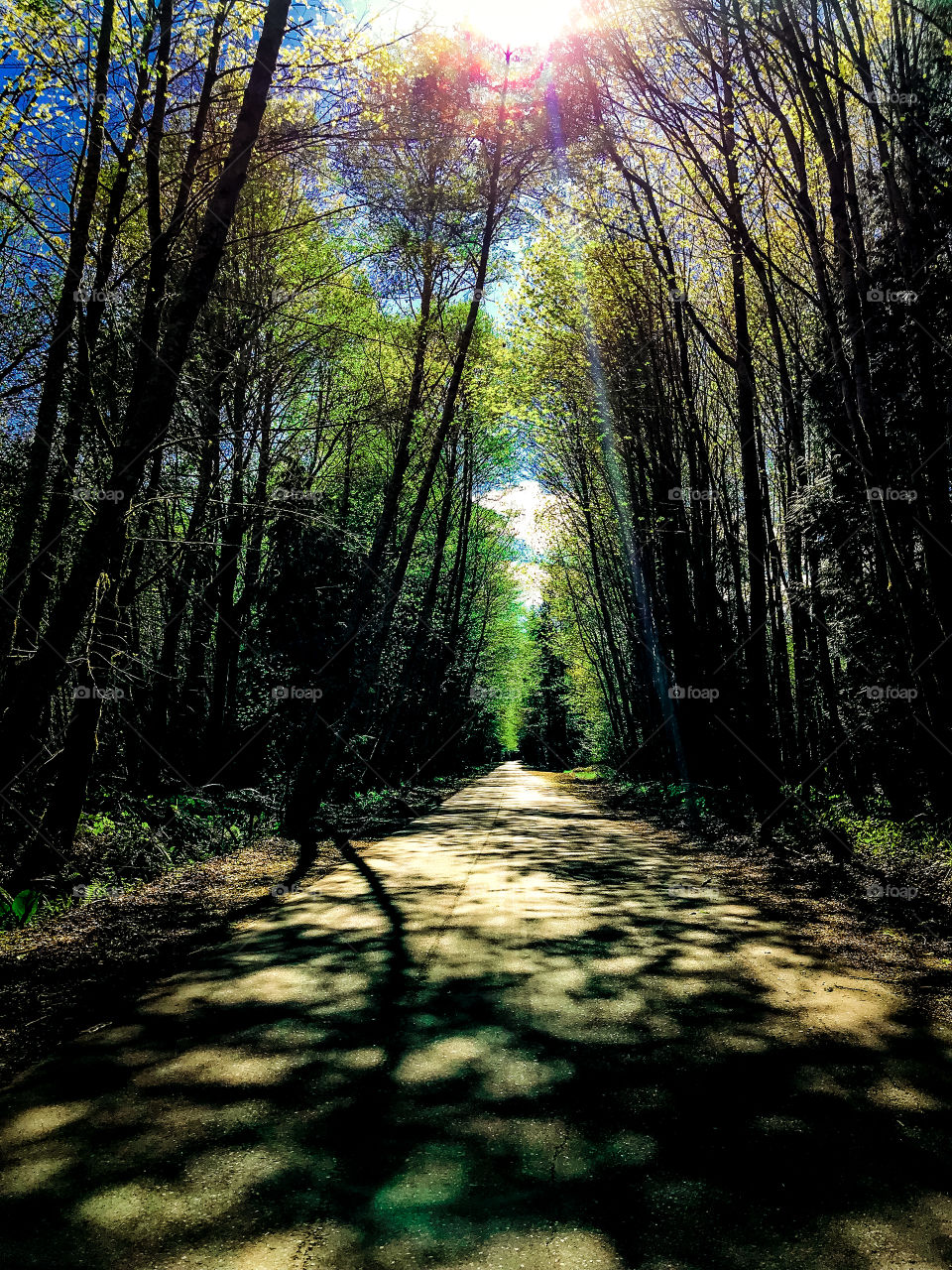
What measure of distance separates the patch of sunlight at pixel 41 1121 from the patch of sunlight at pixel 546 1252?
5.73ft

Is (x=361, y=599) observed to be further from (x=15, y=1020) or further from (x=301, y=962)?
(x=15, y=1020)

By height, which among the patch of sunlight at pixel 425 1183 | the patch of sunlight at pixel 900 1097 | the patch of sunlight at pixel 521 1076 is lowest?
the patch of sunlight at pixel 900 1097

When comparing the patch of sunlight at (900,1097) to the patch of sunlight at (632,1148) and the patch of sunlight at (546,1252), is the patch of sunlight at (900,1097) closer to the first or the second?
the patch of sunlight at (632,1148)

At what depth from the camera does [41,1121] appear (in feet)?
9.53

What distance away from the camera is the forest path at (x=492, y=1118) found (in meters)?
2.22

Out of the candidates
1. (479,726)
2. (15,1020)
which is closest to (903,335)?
(15,1020)

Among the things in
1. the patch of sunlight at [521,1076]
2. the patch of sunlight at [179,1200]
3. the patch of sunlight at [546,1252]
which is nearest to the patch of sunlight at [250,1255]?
the patch of sunlight at [179,1200]

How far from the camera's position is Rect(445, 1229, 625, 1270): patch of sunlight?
82.9 inches

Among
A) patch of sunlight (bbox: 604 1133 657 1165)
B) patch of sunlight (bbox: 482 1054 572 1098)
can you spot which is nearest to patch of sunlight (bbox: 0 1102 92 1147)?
patch of sunlight (bbox: 482 1054 572 1098)

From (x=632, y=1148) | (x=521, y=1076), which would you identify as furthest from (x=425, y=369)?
(x=632, y=1148)

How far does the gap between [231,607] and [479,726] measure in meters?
37.7

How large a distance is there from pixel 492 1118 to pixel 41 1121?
1795 mm

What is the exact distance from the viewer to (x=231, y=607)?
43.7ft

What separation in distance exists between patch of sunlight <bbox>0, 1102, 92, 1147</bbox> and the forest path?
0.01m
